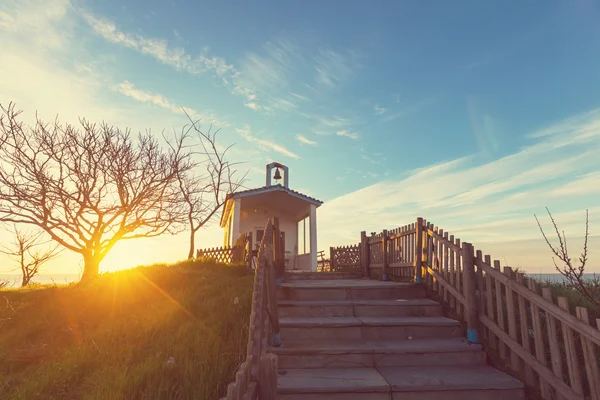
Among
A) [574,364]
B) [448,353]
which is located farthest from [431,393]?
[574,364]

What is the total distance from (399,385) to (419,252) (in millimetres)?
3878

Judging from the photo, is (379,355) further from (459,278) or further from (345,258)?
(345,258)

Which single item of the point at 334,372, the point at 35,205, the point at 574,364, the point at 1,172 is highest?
the point at 1,172

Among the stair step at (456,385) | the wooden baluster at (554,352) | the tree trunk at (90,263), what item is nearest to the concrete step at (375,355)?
the stair step at (456,385)

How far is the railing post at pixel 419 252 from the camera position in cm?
710

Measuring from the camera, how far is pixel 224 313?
6.24 metres

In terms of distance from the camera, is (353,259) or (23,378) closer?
(23,378)

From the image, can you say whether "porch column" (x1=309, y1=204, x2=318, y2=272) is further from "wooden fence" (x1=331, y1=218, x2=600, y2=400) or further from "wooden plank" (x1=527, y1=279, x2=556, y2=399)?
"wooden plank" (x1=527, y1=279, x2=556, y2=399)

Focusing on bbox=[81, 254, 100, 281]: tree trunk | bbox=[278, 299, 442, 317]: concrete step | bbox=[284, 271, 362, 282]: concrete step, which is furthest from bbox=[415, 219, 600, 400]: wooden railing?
bbox=[81, 254, 100, 281]: tree trunk

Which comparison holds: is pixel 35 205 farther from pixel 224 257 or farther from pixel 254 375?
pixel 254 375

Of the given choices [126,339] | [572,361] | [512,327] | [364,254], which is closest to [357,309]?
Answer: [512,327]

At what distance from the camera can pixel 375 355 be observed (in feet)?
14.8

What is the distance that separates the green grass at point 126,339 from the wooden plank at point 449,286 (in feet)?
11.5

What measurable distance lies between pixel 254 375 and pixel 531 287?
3.64 meters
